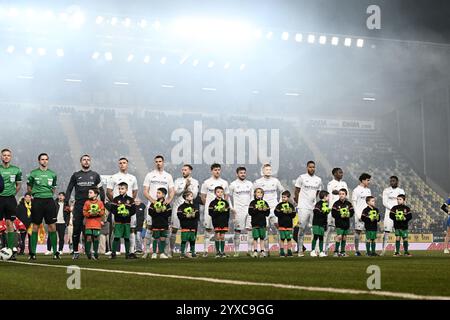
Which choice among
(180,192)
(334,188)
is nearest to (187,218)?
(180,192)

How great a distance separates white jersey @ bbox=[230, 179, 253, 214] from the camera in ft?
54.3

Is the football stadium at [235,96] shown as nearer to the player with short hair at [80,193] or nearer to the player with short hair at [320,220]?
the player with short hair at [80,193]

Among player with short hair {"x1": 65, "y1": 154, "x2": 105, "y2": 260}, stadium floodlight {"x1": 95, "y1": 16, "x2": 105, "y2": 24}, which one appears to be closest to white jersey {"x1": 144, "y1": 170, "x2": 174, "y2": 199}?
player with short hair {"x1": 65, "y1": 154, "x2": 105, "y2": 260}

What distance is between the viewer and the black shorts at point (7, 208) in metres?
12.9

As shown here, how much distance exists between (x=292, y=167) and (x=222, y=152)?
3.48 m

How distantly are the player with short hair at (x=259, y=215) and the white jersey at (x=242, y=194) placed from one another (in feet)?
3.09

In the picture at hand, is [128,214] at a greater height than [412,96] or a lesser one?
lesser

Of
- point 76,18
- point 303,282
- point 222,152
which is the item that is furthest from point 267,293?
point 222,152

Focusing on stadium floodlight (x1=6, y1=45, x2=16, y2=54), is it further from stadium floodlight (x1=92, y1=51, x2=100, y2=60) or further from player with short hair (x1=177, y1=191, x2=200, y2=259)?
player with short hair (x1=177, y1=191, x2=200, y2=259)

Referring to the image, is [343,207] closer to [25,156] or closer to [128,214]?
[128,214]

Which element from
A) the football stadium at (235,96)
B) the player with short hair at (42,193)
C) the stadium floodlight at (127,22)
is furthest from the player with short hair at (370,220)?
the stadium floodlight at (127,22)

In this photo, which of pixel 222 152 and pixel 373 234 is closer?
pixel 373 234

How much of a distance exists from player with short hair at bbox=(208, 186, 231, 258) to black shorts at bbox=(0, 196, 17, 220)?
13.0 ft
